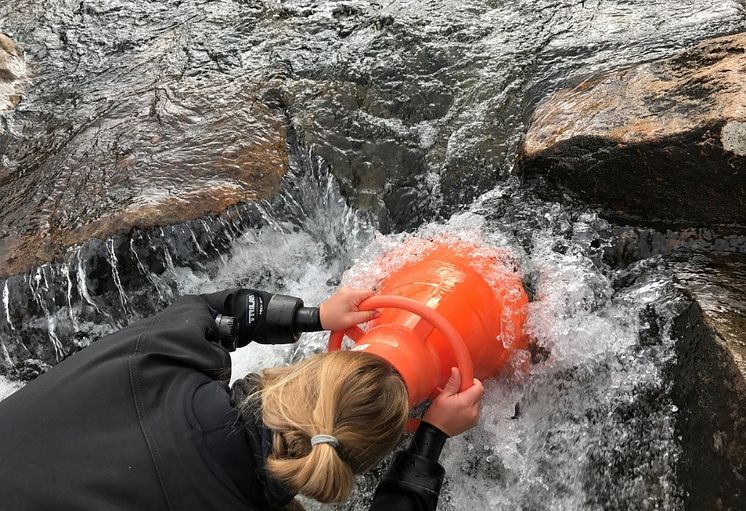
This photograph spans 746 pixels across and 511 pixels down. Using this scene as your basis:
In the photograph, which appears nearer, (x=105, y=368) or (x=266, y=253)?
(x=105, y=368)

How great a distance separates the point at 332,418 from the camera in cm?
139

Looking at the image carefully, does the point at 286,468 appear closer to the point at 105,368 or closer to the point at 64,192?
the point at 105,368

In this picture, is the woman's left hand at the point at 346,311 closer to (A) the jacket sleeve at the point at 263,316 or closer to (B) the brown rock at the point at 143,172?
(A) the jacket sleeve at the point at 263,316

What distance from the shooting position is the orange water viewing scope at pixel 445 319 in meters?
1.82

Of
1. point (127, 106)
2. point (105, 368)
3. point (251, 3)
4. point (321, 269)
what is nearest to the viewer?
point (105, 368)

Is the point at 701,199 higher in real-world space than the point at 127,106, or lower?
lower

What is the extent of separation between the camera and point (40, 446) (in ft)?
4.50

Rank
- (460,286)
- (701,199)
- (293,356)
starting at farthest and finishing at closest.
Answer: (293,356), (701,199), (460,286)

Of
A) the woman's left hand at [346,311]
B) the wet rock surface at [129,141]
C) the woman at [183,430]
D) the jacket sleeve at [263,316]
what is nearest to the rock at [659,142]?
the woman's left hand at [346,311]

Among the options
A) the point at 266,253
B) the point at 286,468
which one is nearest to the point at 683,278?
the point at 286,468

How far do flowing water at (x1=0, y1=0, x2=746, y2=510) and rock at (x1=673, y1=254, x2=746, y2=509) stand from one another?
7cm

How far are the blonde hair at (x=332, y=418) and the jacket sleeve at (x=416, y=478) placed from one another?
29cm

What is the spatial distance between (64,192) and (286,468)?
8.89 ft

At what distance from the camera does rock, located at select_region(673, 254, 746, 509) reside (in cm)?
181
